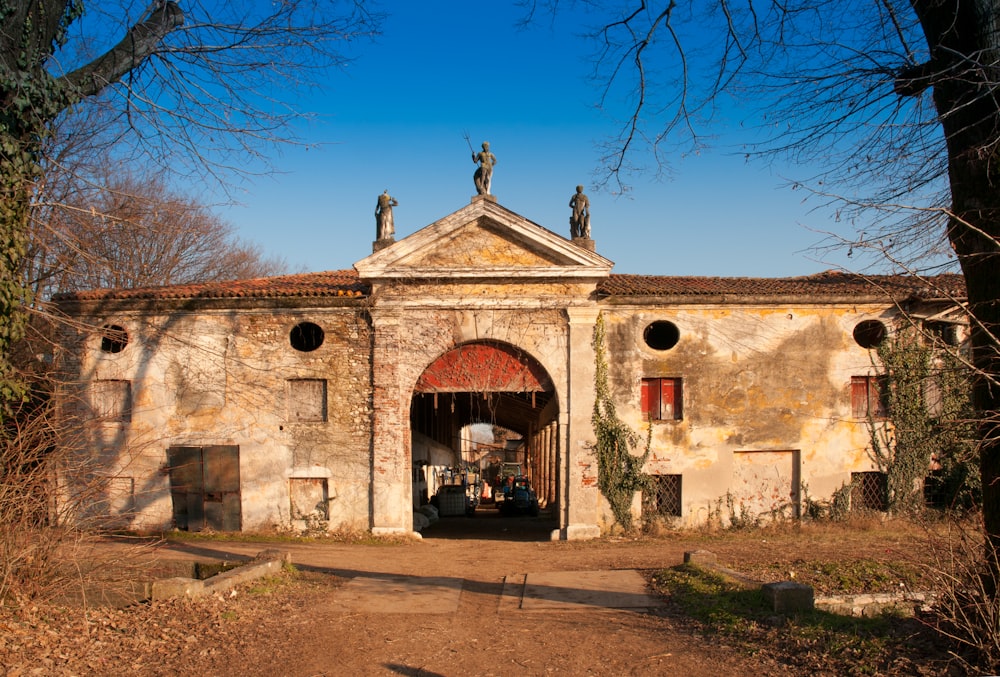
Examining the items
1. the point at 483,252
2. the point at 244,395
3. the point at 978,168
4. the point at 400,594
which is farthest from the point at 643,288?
the point at 978,168

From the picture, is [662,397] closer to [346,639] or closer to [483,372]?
[483,372]

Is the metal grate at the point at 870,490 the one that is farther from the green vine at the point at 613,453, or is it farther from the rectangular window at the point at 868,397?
the green vine at the point at 613,453

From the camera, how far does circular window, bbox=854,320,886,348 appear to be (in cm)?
1733

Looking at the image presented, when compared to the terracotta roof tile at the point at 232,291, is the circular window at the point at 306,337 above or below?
below

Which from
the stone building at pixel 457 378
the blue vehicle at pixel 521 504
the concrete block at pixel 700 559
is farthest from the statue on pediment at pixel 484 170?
the blue vehicle at pixel 521 504

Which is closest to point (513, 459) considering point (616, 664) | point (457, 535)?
point (457, 535)

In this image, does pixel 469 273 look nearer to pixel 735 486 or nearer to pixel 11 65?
pixel 735 486

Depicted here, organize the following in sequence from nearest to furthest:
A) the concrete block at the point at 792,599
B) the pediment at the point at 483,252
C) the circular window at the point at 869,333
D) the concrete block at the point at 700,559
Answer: the concrete block at the point at 792,599, the concrete block at the point at 700,559, the pediment at the point at 483,252, the circular window at the point at 869,333

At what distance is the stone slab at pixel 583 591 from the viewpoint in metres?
9.54

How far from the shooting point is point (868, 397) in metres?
17.0

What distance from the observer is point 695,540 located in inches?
617

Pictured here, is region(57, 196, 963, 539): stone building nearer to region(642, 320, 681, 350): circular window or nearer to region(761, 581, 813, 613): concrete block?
region(642, 320, 681, 350): circular window

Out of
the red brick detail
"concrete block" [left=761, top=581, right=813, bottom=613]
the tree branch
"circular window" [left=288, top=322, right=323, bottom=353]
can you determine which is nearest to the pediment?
the red brick detail

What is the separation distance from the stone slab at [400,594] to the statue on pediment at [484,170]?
813cm
